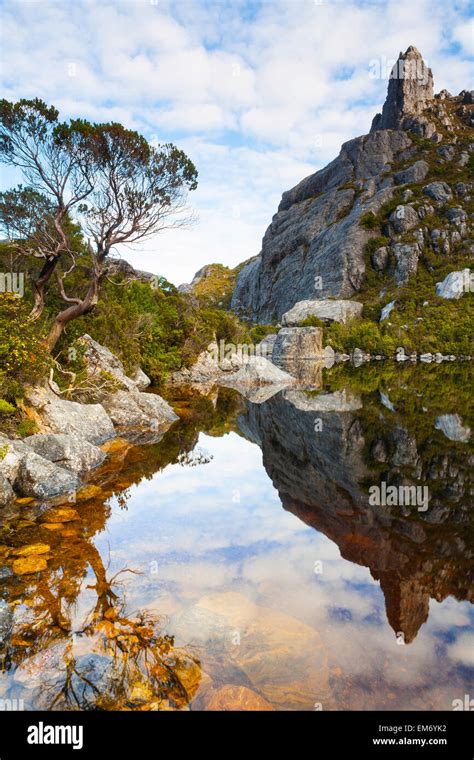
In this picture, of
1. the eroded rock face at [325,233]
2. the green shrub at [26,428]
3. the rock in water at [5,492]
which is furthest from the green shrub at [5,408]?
the eroded rock face at [325,233]

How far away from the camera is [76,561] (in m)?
7.68

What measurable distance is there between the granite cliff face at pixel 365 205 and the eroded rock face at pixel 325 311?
19.0 metres

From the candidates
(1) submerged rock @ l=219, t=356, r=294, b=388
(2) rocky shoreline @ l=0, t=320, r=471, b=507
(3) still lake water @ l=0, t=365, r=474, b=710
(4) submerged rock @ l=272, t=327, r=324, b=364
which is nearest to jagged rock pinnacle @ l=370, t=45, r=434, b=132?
(4) submerged rock @ l=272, t=327, r=324, b=364

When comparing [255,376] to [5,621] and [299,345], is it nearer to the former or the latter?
[299,345]

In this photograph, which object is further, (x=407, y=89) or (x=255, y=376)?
(x=407, y=89)

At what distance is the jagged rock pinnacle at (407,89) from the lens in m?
158

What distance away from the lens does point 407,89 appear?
518 ft

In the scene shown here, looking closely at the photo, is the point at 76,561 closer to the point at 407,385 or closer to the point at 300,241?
the point at 407,385

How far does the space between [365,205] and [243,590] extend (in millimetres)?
140984

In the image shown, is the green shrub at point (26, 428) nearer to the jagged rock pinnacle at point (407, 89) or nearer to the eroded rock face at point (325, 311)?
the eroded rock face at point (325, 311)

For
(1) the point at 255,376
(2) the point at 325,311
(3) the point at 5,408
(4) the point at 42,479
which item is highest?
(2) the point at 325,311

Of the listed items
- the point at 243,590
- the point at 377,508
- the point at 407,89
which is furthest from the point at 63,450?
the point at 407,89

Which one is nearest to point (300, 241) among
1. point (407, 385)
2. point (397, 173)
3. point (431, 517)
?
point (397, 173)

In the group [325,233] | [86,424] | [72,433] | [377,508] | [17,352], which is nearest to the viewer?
[377,508]
